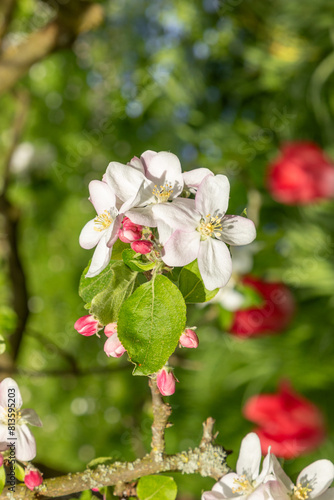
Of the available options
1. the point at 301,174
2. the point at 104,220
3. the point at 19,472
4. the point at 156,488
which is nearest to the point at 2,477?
the point at 19,472

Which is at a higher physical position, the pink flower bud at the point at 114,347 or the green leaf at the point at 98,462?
the pink flower bud at the point at 114,347

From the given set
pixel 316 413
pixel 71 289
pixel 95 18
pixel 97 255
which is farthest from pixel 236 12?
pixel 97 255

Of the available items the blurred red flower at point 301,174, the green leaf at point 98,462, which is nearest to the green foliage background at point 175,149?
the blurred red flower at point 301,174

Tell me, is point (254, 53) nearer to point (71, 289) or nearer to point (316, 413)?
point (71, 289)

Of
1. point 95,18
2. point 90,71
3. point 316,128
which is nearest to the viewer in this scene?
point 95,18

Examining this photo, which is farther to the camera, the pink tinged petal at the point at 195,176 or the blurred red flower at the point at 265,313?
the blurred red flower at the point at 265,313

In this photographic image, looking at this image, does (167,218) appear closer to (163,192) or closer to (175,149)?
(163,192)

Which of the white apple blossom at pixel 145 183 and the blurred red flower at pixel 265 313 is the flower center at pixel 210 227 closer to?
the white apple blossom at pixel 145 183
